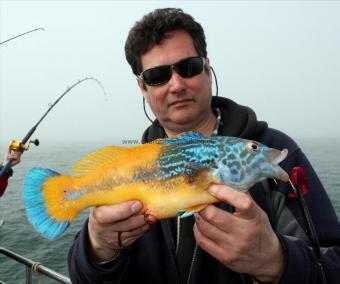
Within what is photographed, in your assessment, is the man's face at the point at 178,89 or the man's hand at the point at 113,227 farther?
the man's face at the point at 178,89

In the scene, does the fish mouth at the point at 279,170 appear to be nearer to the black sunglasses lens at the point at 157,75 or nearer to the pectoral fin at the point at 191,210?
the pectoral fin at the point at 191,210

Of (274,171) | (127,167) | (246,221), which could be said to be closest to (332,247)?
(274,171)

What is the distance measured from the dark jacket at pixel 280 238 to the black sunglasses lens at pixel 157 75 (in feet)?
3.29

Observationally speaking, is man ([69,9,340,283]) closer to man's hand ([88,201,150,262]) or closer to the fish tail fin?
man's hand ([88,201,150,262])

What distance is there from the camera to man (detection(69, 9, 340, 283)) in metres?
2.59

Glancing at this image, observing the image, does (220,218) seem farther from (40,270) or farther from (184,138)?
(40,270)

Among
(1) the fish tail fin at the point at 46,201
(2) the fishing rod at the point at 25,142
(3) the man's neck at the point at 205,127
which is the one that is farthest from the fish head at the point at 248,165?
(2) the fishing rod at the point at 25,142

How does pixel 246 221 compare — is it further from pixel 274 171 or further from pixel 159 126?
pixel 159 126

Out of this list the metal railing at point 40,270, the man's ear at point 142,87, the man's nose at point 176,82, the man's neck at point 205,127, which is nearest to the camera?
the man's nose at point 176,82

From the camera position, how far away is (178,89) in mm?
3850

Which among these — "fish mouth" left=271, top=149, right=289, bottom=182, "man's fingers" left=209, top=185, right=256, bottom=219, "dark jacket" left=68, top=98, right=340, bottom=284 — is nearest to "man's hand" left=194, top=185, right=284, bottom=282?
"man's fingers" left=209, top=185, right=256, bottom=219

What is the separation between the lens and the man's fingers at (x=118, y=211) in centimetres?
269

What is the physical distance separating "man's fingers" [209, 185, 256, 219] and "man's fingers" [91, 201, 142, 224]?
69cm

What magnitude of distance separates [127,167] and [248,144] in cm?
116
